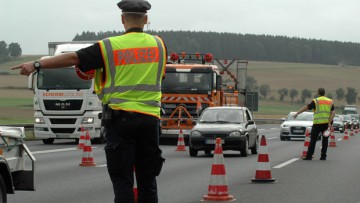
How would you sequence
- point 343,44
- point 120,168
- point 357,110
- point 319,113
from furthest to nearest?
point 343,44 < point 357,110 < point 319,113 < point 120,168

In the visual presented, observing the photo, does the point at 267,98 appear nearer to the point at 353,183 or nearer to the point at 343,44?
the point at 343,44

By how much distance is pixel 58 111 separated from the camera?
29562 millimetres

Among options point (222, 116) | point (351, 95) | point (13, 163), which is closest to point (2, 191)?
point (13, 163)

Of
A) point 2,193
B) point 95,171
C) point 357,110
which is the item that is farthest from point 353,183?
point 357,110

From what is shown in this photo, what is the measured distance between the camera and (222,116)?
84.2 feet

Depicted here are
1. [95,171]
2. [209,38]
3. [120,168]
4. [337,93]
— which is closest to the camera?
[120,168]

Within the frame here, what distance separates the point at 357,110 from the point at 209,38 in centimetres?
7593

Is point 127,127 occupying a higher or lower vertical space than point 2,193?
higher

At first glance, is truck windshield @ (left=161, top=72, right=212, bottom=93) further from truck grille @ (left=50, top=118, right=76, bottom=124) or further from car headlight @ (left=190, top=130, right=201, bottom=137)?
car headlight @ (left=190, top=130, right=201, bottom=137)

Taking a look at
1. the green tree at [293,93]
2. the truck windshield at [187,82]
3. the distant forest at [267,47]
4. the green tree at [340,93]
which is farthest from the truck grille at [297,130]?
the distant forest at [267,47]

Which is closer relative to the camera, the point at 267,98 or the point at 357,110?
the point at 357,110

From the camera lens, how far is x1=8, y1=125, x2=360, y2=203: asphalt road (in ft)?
43.3

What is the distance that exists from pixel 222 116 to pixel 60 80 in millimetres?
6205

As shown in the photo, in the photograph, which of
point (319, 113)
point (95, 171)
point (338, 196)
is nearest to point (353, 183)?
point (338, 196)
